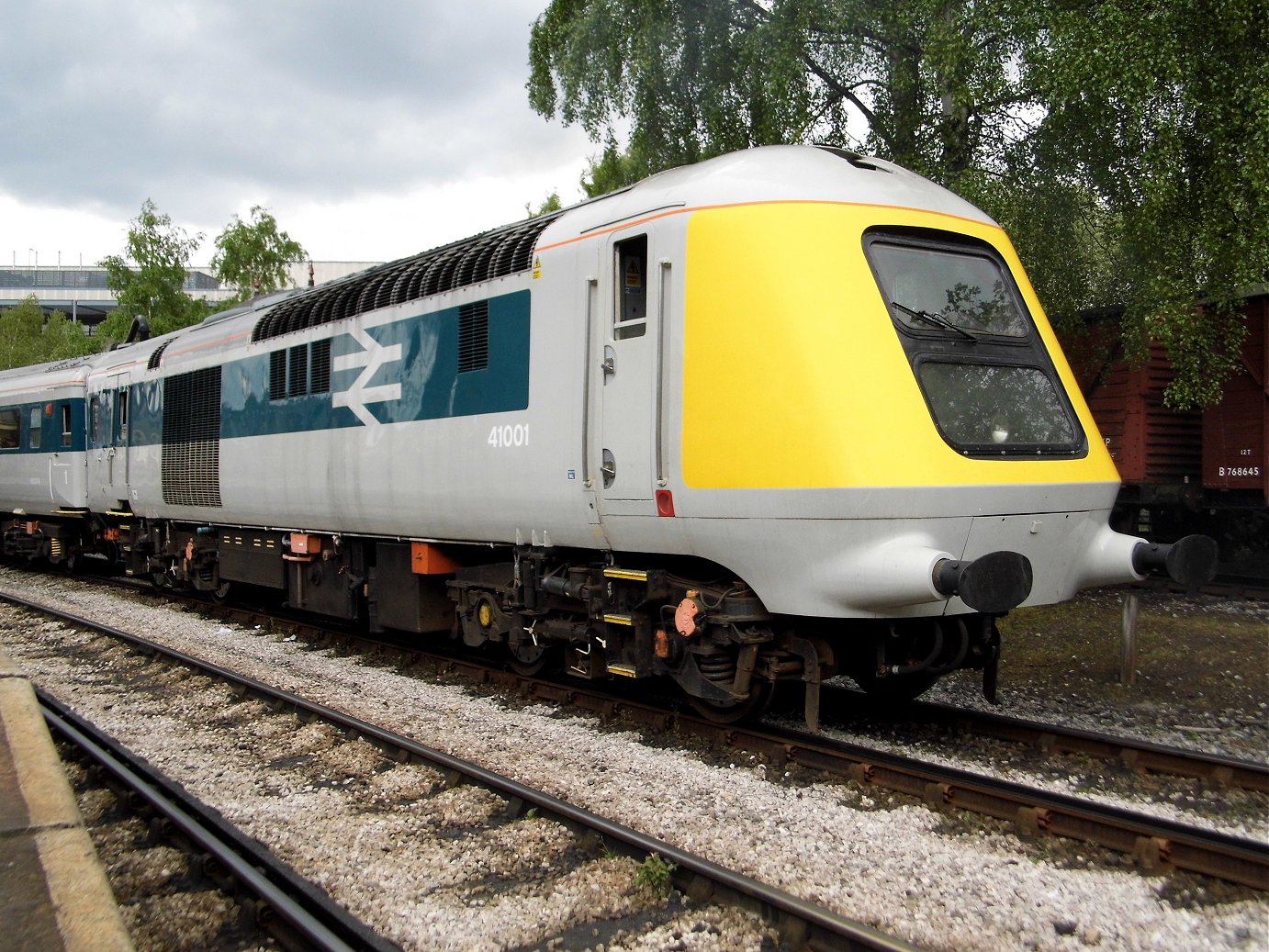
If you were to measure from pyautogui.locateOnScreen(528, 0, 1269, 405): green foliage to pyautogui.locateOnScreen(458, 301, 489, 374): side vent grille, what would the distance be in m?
5.73

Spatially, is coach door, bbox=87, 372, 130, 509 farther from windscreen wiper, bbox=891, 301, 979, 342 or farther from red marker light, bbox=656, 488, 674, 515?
windscreen wiper, bbox=891, 301, 979, 342

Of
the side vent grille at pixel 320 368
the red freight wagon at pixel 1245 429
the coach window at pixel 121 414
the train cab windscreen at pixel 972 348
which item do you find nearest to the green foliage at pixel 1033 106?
the red freight wagon at pixel 1245 429

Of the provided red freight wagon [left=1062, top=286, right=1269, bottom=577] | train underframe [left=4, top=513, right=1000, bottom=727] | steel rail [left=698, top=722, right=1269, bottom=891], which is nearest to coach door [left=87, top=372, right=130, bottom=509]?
train underframe [left=4, top=513, right=1000, bottom=727]

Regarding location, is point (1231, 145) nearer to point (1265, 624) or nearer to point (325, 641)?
point (1265, 624)

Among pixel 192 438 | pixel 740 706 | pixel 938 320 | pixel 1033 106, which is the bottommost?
pixel 740 706

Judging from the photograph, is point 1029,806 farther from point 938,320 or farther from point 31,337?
point 31,337

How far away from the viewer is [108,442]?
50.6ft

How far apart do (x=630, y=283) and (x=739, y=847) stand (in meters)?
Answer: 3.53

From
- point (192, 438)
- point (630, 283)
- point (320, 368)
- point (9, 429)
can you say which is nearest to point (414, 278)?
point (320, 368)

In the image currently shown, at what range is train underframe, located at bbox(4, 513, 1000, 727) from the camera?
621 centimetres

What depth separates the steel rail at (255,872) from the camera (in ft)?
13.5

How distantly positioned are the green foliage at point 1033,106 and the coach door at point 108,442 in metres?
7.38

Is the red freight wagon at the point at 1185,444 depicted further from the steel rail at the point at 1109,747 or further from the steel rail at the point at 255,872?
the steel rail at the point at 255,872

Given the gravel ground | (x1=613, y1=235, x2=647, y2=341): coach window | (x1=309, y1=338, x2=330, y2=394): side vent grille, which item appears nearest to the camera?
the gravel ground
